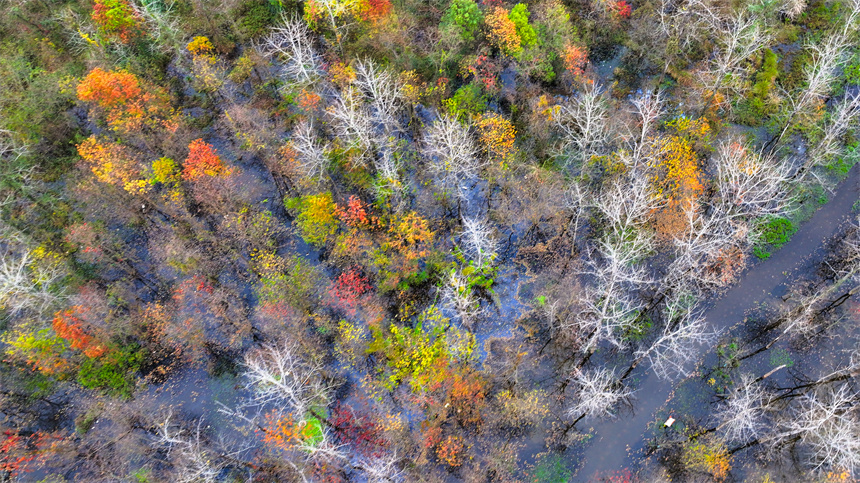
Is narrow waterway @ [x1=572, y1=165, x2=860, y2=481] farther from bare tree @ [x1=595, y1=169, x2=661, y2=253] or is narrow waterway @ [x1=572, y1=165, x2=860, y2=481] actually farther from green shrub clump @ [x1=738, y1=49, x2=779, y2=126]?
green shrub clump @ [x1=738, y1=49, x2=779, y2=126]

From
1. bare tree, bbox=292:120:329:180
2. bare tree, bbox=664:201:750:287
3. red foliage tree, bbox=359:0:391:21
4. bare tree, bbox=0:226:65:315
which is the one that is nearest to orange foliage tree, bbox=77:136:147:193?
bare tree, bbox=0:226:65:315

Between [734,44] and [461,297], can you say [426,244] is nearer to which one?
[461,297]

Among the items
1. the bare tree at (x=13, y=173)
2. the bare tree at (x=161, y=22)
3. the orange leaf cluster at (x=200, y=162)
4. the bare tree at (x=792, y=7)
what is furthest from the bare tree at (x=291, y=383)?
the bare tree at (x=792, y=7)

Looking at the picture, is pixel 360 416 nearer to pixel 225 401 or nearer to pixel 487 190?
pixel 225 401

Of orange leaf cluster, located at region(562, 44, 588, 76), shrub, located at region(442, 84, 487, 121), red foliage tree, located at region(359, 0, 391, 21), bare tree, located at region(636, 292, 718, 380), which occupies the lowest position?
bare tree, located at region(636, 292, 718, 380)

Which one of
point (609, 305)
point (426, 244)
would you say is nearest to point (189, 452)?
point (426, 244)

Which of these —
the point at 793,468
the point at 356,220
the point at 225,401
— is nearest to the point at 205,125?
the point at 356,220
